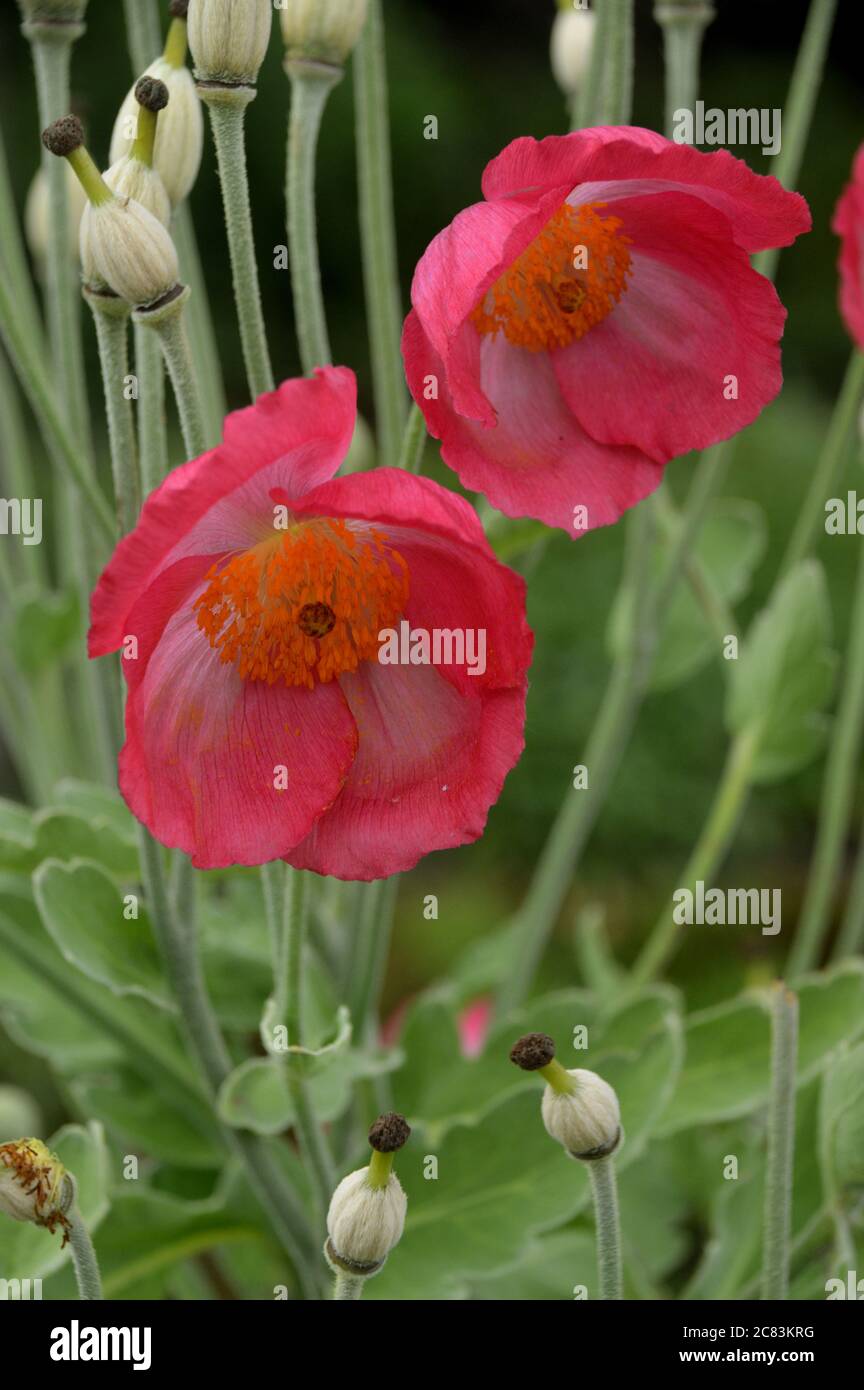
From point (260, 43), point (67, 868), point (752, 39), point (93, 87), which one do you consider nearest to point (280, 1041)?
point (67, 868)

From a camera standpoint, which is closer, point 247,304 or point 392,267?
point 247,304

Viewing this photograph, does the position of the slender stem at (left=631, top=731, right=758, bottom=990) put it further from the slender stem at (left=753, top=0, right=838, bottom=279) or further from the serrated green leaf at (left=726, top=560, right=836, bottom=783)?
the slender stem at (left=753, top=0, right=838, bottom=279)

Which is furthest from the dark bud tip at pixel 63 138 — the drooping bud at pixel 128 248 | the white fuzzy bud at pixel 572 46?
the white fuzzy bud at pixel 572 46

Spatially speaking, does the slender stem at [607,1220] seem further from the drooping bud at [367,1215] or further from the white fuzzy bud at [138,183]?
the white fuzzy bud at [138,183]

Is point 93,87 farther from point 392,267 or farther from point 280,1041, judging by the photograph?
point 280,1041

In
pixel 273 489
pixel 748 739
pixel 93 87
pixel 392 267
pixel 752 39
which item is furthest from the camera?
pixel 752 39

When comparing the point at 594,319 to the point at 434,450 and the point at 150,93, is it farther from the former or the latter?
the point at 434,450

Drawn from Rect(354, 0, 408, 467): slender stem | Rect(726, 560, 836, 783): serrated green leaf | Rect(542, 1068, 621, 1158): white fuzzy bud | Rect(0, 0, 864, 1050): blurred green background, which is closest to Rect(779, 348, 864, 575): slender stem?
Rect(726, 560, 836, 783): serrated green leaf
